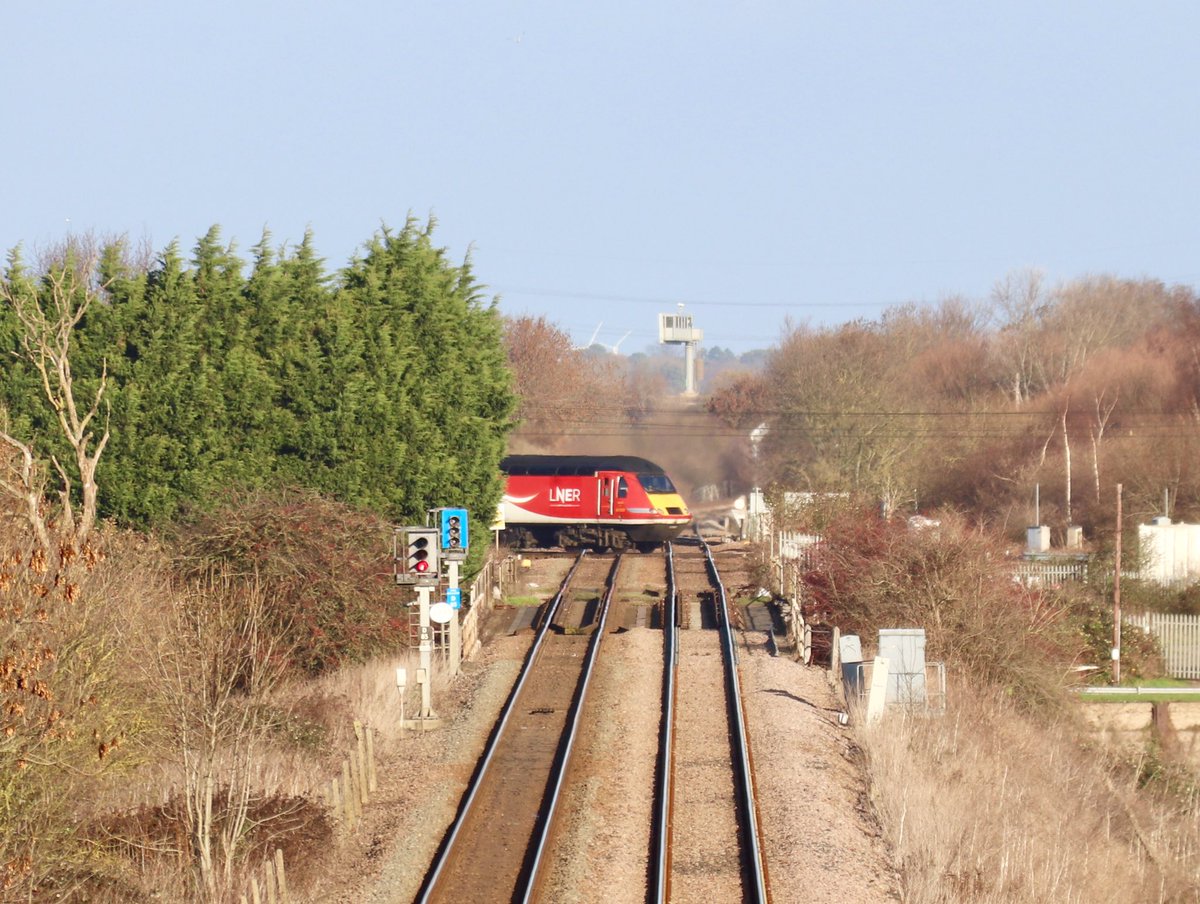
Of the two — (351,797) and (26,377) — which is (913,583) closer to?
(351,797)

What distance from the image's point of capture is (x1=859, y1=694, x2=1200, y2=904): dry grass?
593 inches

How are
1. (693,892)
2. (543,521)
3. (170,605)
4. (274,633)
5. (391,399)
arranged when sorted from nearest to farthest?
(693,892) → (170,605) → (274,633) → (391,399) → (543,521)

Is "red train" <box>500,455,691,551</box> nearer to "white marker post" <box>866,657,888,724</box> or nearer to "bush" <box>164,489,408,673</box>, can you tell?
"bush" <box>164,489,408,673</box>

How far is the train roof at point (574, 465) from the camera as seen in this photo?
47.1m

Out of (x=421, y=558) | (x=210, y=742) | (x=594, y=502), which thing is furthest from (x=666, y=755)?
(x=594, y=502)

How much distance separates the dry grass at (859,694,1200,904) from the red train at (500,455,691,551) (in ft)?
67.8

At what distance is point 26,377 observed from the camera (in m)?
30.0

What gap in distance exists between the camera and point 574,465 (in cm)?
4744

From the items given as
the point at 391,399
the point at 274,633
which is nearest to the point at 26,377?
the point at 391,399

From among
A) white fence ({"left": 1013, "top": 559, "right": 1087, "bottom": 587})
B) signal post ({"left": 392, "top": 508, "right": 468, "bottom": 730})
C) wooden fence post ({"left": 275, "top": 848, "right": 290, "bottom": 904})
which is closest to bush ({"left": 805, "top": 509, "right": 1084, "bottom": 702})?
signal post ({"left": 392, "top": 508, "right": 468, "bottom": 730})

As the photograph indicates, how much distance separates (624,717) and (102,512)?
14.4 meters

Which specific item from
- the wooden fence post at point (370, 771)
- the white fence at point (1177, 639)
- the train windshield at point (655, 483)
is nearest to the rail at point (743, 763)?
the wooden fence post at point (370, 771)

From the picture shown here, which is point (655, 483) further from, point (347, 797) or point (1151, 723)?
point (347, 797)

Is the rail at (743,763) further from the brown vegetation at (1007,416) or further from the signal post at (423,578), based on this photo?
the brown vegetation at (1007,416)
